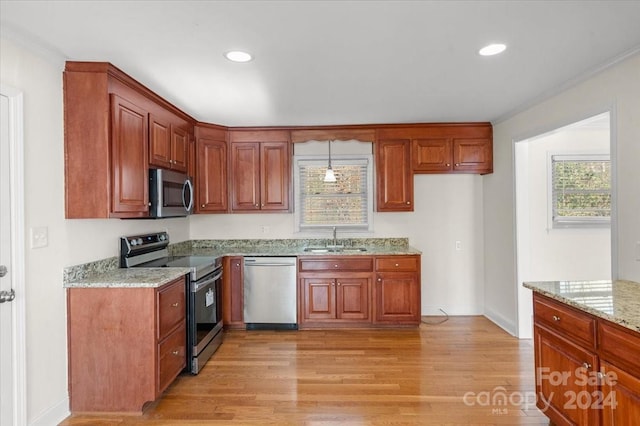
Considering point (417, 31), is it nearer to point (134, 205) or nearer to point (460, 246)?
point (134, 205)

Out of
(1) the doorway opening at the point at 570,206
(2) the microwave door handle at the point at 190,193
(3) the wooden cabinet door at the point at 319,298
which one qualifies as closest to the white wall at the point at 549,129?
(1) the doorway opening at the point at 570,206

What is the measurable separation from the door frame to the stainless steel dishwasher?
211 centimetres

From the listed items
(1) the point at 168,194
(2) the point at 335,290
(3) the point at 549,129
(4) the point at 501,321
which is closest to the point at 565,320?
(3) the point at 549,129

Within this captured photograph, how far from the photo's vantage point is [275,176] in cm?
426

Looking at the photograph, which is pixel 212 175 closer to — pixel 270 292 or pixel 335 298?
pixel 270 292

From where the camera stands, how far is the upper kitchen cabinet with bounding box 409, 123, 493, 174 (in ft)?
13.6

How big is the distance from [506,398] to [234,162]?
3.58 m

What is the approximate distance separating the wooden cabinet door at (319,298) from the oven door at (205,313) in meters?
0.95

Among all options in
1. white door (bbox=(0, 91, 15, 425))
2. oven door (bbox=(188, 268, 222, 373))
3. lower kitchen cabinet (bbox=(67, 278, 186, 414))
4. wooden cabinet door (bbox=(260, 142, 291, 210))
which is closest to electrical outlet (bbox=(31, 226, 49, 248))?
white door (bbox=(0, 91, 15, 425))

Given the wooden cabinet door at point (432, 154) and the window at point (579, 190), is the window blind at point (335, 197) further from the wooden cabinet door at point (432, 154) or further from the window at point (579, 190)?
the window at point (579, 190)

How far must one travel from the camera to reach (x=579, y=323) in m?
1.81

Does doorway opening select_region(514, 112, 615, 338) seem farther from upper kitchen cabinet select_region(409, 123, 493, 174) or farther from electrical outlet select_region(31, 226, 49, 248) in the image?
electrical outlet select_region(31, 226, 49, 248)

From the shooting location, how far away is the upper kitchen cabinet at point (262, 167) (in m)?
4.25

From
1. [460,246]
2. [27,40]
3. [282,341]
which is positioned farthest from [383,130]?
[27,40]
